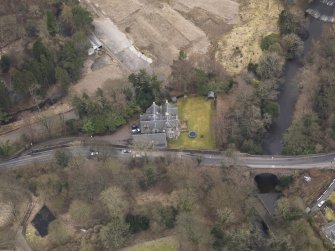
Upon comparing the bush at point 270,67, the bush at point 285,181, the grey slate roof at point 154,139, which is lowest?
the bush at point 285,181

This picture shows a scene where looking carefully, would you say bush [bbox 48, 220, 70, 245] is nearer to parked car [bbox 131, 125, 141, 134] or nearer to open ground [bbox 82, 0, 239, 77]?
parked car [bbox 131, 125, 141, 134]

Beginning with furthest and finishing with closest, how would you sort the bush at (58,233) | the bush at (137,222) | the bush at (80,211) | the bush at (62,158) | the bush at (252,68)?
1. the bush at (252,68)
2. the bush at (62,158)
3. the bush at (80,211)
4. the bush at (137,222)
5. the bush at (58,233)

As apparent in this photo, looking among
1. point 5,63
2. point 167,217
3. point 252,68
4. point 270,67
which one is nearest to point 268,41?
point 252,68

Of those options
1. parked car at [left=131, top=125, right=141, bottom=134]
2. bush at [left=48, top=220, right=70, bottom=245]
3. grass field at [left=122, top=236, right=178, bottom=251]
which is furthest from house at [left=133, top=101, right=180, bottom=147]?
bush at [left=48, top=220, right=70, bottom=245]

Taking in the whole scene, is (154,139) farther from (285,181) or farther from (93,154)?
(285,181)

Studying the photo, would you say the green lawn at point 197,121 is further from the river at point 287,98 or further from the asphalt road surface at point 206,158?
the river at point 287,98

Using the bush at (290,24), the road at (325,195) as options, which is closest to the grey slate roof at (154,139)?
the road at (325,195)
